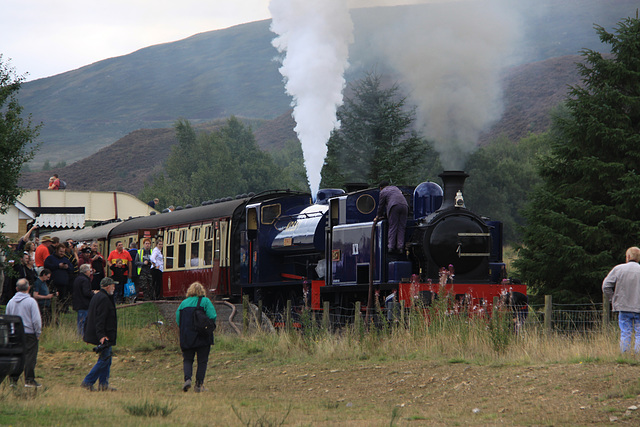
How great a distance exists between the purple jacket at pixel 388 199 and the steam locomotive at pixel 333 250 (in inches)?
9.3

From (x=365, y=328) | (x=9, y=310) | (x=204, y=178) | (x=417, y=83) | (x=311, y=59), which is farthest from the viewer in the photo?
(x=204, y=178)

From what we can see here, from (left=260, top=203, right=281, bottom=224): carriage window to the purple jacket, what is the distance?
5.06 m

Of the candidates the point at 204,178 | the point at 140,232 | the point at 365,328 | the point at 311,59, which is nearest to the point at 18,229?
the point at 140,232

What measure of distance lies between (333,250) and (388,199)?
218 centimetres

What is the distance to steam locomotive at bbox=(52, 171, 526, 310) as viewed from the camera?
1543cm

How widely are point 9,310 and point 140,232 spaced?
1583 cm

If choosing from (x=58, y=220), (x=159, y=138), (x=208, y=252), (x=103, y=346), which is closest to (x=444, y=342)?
(x=103, y=346)

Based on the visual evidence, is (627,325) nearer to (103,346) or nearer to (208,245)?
(103,346)

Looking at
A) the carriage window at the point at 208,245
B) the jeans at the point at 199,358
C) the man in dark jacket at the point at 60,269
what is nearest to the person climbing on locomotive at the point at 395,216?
the jeans at the point at 199,358

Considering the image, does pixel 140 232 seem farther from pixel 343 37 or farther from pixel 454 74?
pixel 454 74

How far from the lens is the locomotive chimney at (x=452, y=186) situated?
621 inches

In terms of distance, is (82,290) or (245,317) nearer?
(82,290)

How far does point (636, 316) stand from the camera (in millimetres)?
12062

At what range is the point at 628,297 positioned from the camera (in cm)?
1196
